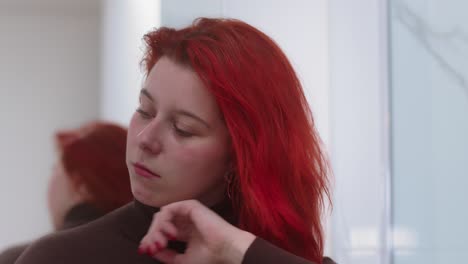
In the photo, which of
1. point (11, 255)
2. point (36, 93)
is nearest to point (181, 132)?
point (11, 255)

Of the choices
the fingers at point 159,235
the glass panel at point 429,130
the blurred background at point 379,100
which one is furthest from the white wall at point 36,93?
the fingers at point 159,235

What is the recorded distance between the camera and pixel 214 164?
3.61ft

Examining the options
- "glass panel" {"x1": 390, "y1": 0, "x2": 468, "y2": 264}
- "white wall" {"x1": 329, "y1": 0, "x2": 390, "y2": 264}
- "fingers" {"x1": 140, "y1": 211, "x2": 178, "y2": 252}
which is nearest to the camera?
"fingers" {"x1": 140, "y1": 211, "x2": 178, "y2": 252}

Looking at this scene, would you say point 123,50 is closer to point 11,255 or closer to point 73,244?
point 11,255

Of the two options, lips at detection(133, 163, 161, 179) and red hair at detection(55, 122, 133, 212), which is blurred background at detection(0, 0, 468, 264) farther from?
lips at detection(133, 163, 161, 179)

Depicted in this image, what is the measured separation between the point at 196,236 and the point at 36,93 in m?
4.31

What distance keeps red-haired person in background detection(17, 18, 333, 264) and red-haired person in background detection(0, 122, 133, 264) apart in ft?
2.26

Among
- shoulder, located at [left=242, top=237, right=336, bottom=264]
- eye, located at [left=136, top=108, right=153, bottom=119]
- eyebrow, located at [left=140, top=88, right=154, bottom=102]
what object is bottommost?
shoulder, located at [left=242, top=237, right=336, bottom=264]

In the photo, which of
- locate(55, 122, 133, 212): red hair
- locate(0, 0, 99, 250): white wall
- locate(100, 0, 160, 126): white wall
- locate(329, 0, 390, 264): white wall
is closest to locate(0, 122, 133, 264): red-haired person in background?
locate(55, 122, 133, 212): red hair

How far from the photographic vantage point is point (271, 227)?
3.60ft

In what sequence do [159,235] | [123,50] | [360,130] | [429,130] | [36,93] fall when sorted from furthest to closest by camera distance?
[36,93] → [123,50] → [360,130] → [429,130] → [159,235]

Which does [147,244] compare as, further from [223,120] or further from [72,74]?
[72,74]

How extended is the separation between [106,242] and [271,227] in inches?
9.3

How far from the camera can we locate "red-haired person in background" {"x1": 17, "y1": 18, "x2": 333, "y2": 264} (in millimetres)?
1057
